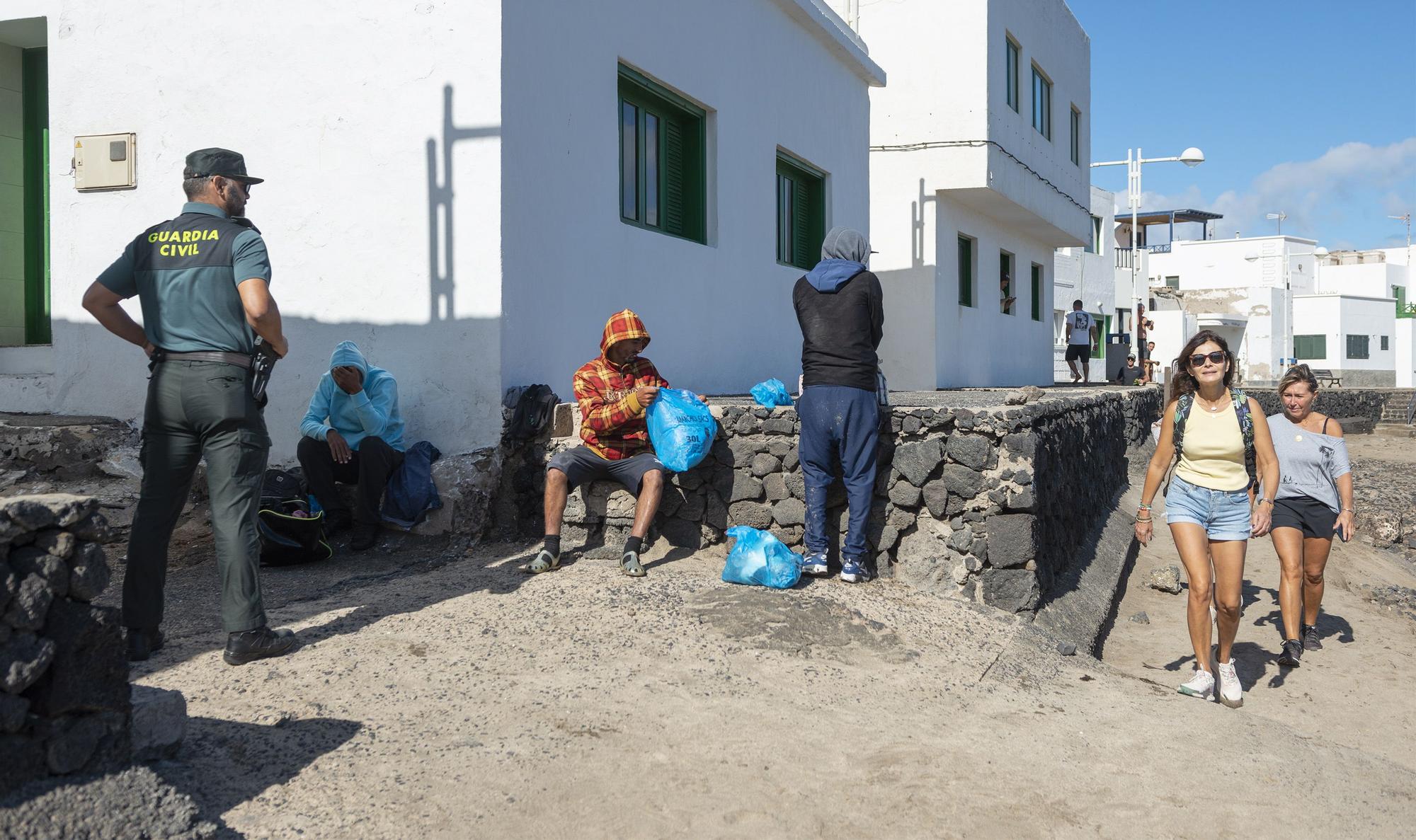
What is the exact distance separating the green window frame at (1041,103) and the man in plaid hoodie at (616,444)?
42.9ft

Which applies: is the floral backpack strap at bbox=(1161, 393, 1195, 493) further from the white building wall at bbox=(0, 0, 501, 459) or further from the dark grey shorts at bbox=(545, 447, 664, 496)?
the white building wall at bbox=(0, 0, 501, 459)

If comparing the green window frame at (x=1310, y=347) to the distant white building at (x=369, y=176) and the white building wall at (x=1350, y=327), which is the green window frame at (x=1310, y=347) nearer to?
the white building wall at (x=1350, y=327)

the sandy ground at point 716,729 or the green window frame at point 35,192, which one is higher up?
the green window frame at point 35,192

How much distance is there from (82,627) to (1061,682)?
4.09 m

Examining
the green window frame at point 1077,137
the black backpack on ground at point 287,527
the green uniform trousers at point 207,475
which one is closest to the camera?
the green uniform trousers at point 207,475

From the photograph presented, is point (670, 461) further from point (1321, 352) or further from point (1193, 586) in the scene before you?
point (1321, 352)

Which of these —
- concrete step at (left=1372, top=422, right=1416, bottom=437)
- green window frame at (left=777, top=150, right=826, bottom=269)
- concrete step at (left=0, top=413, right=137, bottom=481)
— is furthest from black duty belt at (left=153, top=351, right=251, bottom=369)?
concrete step at (left=1372, top=422, right=1416, bottom=437)

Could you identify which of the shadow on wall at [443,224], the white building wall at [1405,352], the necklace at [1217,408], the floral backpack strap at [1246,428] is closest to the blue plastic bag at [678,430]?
the shadow on wall at [443,224]

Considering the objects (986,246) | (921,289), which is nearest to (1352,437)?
(986,246)

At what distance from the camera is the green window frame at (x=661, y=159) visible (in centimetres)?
814

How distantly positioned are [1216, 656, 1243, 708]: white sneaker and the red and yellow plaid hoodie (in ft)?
10.8

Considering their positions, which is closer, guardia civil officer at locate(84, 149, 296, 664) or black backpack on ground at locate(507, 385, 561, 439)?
guardia civil officer at locate(84, 149, 296, 664)

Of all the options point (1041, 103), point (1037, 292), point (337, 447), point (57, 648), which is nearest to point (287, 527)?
point (337, 447)

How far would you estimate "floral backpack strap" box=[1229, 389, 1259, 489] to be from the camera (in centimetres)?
515
